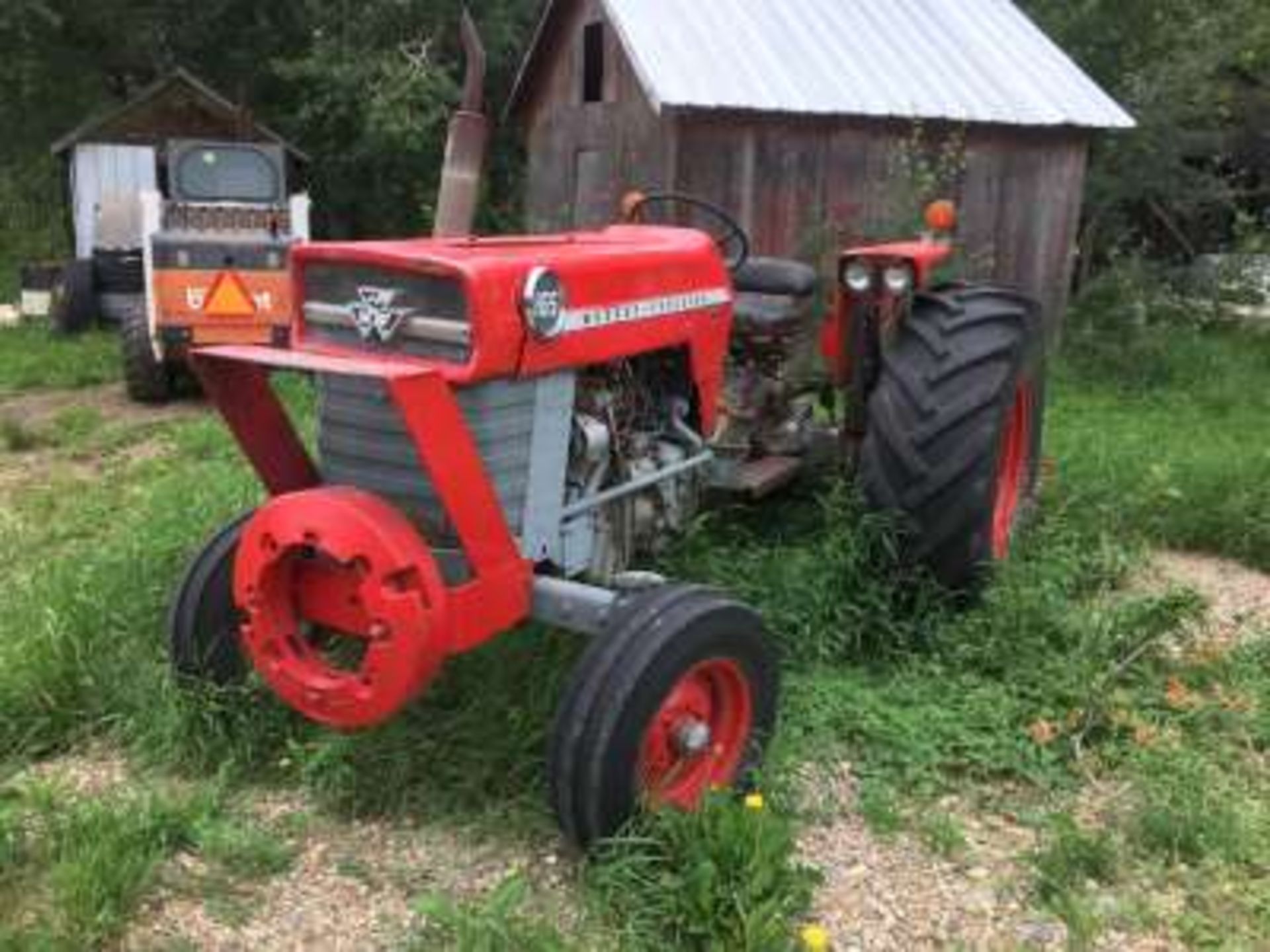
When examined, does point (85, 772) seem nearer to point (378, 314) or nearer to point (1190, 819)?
point (378, 314)

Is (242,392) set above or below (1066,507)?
above

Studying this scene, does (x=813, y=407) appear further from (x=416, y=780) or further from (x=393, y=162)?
(x=393, y=162)

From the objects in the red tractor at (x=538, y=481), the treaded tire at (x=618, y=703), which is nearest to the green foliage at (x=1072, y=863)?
the red tractor at (x=538, y=481)

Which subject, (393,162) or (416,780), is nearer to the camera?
(416,780)

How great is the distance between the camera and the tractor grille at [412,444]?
3.10 metres

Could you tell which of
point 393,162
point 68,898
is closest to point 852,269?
point 68,898

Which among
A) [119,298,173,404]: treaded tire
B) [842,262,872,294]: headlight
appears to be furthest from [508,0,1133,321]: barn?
[842,262,872,294]: headlight

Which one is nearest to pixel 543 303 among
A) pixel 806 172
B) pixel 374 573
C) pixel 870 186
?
pixel 374 573

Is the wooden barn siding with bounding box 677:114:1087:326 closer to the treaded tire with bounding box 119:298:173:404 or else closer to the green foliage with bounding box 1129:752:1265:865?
the treaded tire with bounding box 119:298:173:404

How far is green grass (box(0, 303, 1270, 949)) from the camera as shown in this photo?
2.95m

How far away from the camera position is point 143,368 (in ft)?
27.8

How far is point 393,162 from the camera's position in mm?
14617

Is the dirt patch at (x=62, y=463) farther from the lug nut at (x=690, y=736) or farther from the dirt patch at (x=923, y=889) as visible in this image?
the dirt patch at (x=923, y=889)

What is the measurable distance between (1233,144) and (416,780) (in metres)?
13.4
